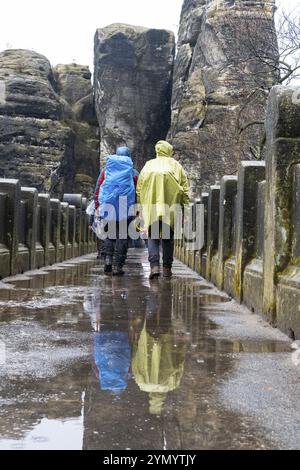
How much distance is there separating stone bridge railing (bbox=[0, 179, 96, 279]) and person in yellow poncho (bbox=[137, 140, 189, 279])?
1865 mm

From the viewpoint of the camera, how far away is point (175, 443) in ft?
6.82

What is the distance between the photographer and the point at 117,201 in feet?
32.1

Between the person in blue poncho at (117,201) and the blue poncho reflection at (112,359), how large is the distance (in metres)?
5.45

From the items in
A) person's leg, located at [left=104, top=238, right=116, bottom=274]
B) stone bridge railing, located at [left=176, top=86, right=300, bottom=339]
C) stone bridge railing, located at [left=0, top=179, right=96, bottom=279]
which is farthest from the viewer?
person's leg, located at [left=104, top=238, right=116, bottom=274]

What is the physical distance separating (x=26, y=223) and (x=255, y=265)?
5593 millimetres

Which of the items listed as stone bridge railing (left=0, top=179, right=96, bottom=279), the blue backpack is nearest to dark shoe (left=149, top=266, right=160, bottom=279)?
the blue backpack

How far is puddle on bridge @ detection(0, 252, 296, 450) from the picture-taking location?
7.07 feet

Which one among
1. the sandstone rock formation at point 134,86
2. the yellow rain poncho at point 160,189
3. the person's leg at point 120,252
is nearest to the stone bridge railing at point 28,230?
the person's leg at point 120,252

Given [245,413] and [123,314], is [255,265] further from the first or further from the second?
[245,413]

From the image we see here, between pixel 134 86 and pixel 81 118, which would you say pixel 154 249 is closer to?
pixel 134 86

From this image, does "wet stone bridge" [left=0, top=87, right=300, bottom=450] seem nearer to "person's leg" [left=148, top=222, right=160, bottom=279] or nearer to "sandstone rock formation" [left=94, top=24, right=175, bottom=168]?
"person's leg" [left=148, top=222, right=160, bottom=279]

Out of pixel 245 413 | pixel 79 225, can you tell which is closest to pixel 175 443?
pixel 245 413

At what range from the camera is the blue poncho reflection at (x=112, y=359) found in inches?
114

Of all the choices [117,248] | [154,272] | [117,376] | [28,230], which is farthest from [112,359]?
[28,230]
